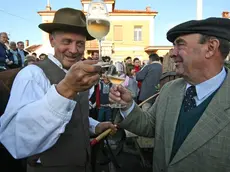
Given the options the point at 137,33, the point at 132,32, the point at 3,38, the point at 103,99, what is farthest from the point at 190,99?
the point at 137,33

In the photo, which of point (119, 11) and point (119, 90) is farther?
point (119, 11)

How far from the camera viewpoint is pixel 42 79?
170cm

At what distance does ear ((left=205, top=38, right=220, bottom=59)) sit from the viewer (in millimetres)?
1917

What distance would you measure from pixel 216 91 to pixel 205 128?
35cm

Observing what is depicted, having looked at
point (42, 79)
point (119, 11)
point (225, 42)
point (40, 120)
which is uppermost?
point (119, 11)

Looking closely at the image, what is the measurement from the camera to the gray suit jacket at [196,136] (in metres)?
1.67

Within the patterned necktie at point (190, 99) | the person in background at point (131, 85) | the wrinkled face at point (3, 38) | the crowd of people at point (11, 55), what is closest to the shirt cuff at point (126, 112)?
the person in background at point (131, 85)

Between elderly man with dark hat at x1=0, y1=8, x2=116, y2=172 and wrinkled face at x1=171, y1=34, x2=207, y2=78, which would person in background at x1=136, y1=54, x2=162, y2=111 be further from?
wrinkled face at x1=171, y1=34, x2=207, y2=78

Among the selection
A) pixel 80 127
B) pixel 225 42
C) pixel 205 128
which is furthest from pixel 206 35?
pixel 80 127

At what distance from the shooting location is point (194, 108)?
1905 mm

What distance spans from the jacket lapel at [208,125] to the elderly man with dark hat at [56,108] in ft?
2.40

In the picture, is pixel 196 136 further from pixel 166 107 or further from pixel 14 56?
pixel 14 56

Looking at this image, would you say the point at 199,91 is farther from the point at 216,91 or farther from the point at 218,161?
the point at 218,161

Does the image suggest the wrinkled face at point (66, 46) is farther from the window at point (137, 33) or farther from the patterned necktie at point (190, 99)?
the window at point (137, 33)
